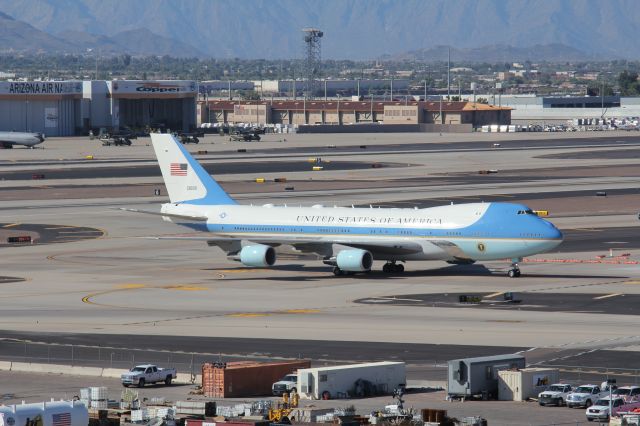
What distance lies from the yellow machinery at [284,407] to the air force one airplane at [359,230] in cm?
3555

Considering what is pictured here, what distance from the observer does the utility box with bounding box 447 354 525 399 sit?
54.7 meters

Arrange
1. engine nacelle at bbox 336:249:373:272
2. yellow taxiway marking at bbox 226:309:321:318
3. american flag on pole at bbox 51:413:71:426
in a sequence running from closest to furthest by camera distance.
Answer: american flag on pole at bbox 51:413:71:426 → yellow taxiway marking at bbox 226:309:321:318 → engine nacelle at bbox 336:249:373:272

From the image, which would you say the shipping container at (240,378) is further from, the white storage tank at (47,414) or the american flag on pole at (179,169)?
the american flag on pole at (179,169)

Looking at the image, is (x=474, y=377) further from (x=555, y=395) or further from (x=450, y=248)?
(x=450, y=248)

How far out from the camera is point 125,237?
11769cm

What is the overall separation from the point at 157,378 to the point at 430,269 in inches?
1608

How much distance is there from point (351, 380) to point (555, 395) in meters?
7.49

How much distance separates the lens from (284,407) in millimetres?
52250

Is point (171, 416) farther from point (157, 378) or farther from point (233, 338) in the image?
point (233, 338)

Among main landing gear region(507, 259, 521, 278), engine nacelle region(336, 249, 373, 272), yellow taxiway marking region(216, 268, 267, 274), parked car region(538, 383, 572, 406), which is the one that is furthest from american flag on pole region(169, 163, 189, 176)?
parked car region(538, 383, 572, 406)

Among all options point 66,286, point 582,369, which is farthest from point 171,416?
point 66,286

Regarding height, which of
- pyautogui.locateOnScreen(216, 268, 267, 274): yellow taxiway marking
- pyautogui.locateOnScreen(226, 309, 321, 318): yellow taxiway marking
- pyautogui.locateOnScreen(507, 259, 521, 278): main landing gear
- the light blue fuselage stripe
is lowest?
pyautogui.locateOnScreen(226, 309, 321, 318): yellow taxiway marking

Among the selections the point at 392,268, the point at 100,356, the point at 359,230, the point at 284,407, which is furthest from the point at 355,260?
the point at 284,407

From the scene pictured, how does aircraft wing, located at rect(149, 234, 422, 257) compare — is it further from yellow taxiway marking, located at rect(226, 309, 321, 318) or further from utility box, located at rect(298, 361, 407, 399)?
utility box, located at rect(298, 361, 407, 399)
